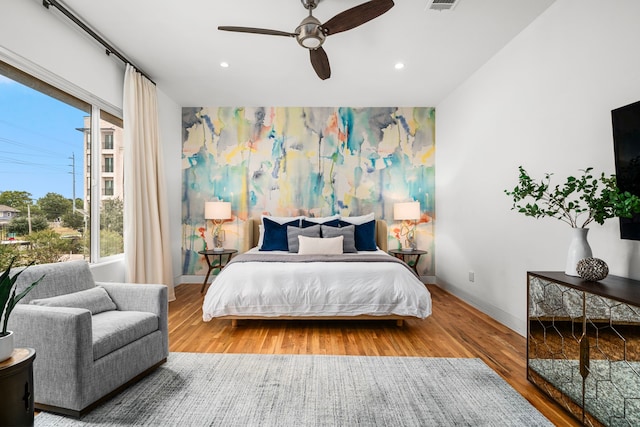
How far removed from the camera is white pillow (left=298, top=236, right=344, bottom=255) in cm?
409

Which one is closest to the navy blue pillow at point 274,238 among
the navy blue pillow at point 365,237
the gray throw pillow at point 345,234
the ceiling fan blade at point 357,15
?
the gray throw pillow at point 345,234

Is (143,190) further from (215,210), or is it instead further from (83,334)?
(83,334)

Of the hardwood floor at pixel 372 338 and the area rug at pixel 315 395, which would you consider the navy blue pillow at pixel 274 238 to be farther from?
the area rug at pixel 315 395

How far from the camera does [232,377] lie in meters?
2.30

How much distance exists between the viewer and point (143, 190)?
3.87 metres

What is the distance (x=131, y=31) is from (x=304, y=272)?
2700 millimetres

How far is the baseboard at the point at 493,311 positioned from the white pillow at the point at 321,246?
5.48 ft

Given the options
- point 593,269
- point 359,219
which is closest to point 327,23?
point 593,269

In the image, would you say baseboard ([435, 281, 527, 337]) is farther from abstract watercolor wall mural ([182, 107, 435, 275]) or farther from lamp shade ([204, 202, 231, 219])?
lamp shade ([204, 202, 231, 219])

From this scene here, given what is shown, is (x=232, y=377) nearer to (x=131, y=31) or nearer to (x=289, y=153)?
(x=131, y=31)

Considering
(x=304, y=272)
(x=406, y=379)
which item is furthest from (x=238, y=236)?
(x=406, y=379)

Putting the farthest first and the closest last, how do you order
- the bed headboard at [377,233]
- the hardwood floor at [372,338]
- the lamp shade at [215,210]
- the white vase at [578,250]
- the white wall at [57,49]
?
the bed headboard at [377,233]
the lamp shade at [215,210]
the hardwood floor at [372,338]
the white wall at [57,49]
the white vase at [578,250]

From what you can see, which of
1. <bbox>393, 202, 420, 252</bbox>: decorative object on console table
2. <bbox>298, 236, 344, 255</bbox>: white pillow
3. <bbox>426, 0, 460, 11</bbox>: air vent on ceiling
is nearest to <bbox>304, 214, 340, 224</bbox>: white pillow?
<bbox>298, 236, 344, 255</bbox>: white pillow

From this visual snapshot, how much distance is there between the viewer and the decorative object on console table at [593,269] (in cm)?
188
